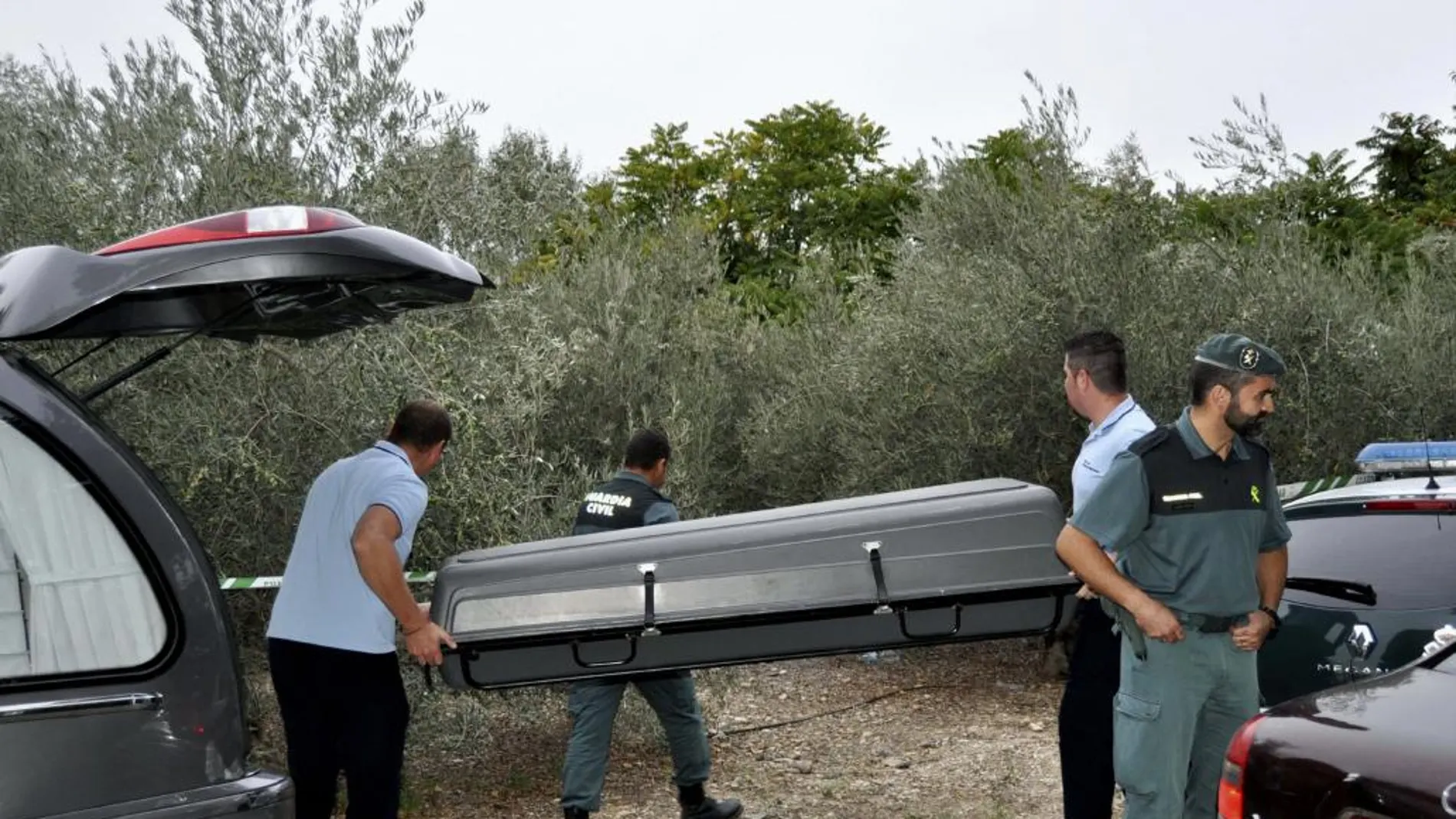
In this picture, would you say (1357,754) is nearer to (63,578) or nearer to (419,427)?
(63,578)

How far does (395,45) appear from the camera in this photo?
7238mm

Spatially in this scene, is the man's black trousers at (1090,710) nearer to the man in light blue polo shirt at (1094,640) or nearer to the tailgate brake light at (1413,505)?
the man in light blue polo shirt at (1094,640)

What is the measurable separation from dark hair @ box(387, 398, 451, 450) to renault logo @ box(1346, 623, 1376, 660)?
299cm

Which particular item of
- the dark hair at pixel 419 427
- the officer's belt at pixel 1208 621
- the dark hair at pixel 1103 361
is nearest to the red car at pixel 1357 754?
the officer's belt at pixel 1208 621

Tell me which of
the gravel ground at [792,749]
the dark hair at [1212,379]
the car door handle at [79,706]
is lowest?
the gravel ground at [792,749]

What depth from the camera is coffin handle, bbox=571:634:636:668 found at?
4523mm

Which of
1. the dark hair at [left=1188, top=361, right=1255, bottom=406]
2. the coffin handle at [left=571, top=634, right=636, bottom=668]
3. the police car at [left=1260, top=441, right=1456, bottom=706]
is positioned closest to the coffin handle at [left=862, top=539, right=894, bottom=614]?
the coffin handle at [left=571, top=634, right=636, bottom=668]

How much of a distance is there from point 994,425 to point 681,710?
4374mm

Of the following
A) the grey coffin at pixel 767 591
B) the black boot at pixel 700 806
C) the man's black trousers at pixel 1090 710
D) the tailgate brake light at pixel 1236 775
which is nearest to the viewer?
the tailgate brake light at pixel 1236 775

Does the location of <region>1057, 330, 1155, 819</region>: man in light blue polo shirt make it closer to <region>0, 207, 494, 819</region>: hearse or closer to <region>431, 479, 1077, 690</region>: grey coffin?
<region>431, 479, 1077, 690</region>: grey coffin

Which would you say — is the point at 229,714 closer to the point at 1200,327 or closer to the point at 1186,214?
the point at 1200,327

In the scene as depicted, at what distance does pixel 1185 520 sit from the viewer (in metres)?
4.38

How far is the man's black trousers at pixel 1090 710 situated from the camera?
5105 millimetres

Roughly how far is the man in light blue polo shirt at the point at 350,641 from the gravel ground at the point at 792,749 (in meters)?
2.52
